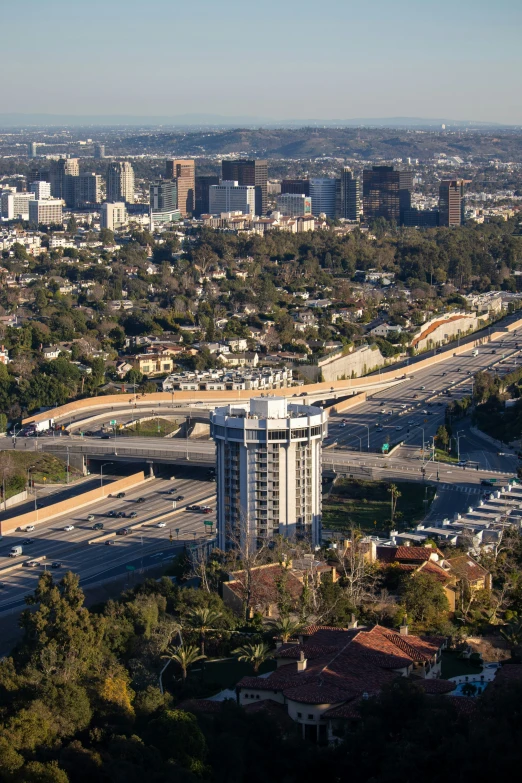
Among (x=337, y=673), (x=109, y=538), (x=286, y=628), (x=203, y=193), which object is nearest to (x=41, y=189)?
(x=203, y=193)

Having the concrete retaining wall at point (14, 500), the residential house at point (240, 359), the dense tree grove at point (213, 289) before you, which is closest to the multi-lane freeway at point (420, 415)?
the dense tree grove at point (213, 289)

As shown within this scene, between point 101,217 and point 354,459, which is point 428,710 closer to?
point 354,459

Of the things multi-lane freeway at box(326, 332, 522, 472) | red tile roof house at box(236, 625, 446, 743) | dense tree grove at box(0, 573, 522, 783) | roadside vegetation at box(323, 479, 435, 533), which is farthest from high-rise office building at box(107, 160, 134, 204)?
dense tree grove at box(0, 573, 522, 783)

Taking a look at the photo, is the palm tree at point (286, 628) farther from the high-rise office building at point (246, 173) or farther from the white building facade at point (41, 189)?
the high-rise office building at point (246, 173)

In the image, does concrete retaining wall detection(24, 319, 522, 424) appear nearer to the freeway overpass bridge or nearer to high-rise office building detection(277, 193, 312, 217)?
the freeway overpass bridge

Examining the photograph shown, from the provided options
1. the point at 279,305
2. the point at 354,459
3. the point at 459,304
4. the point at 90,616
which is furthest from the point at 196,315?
the point at 90,616

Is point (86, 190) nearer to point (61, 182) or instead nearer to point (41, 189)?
point (61, 182)
